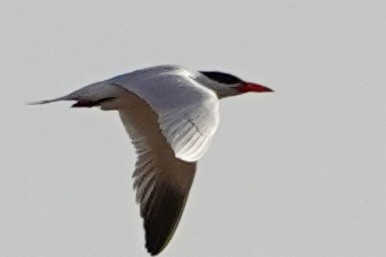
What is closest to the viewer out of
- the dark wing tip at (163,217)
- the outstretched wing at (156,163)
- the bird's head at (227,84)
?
the outstretched wing at (156,163)

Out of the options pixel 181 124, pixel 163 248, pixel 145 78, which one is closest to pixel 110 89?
pixel 145 78

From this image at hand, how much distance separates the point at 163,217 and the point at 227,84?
63.7 inches

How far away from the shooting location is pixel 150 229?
18.4m

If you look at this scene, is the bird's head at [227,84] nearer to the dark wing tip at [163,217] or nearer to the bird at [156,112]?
the bird at [156,112]

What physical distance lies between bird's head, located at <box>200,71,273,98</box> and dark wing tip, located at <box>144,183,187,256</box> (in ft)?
3.79

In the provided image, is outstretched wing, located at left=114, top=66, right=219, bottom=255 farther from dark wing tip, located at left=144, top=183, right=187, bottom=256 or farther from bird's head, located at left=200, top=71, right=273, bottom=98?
bird's head, located at left=200, top=71, right=273, bottom=98

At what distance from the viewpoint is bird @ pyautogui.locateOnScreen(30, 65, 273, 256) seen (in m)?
16.8

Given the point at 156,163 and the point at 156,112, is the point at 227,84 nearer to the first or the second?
the point at 156,163

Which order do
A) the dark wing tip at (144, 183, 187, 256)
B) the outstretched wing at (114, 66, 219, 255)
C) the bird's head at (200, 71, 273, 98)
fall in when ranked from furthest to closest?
the bird's head at (200, 71, 273, 98) < the dark wing tip at (144, 183, 187, 256) < the outstretched wing at (114, 66, 219, 255)

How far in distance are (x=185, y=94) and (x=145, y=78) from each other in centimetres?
138

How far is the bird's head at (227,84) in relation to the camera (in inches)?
741

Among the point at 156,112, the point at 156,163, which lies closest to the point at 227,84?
the point at 156,163

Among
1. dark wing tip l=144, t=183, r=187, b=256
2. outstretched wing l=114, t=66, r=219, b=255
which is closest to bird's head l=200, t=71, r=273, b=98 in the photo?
outstretched wing l=114, t=66, r=219, b=255

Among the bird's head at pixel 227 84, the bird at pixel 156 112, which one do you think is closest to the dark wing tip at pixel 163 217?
the bird at pixel 156 112
